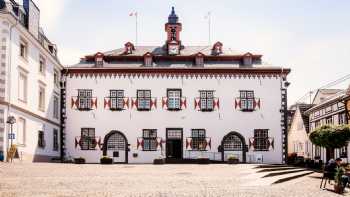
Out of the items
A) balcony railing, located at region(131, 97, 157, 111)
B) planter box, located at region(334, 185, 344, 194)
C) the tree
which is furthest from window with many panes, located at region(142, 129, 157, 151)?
planter box, located at region(334, 185, 344, 194)

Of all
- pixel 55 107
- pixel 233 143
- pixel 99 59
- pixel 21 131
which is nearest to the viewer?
pixel 21 131

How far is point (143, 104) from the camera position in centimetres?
4041

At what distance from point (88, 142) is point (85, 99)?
3.30 metres

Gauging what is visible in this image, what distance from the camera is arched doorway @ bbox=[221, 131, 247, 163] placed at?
40.0 m

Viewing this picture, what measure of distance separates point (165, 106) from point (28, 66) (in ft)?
38.5

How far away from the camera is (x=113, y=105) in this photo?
132 ft

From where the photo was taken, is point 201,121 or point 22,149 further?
point 201,121

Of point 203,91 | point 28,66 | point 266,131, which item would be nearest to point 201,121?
point 203,91

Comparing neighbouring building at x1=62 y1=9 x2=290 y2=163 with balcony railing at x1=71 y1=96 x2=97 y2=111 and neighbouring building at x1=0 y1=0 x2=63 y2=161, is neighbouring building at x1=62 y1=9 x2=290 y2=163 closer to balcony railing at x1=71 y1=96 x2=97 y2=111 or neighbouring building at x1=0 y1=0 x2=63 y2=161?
balcony railing at x1=71 y1=96 x2=97 y2=111

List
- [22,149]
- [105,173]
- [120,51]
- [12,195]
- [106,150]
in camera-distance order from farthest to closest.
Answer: [120,51] < [106,150] < [22,149] < [105,173] < [12,195]

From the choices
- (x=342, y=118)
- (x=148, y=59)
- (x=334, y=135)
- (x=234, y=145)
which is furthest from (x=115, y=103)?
(x=334, y=135)

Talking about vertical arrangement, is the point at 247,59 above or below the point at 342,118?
above

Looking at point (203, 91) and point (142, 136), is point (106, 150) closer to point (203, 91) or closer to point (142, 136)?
point (142, 136)

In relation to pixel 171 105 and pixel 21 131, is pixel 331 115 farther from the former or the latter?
pixel 21 131
